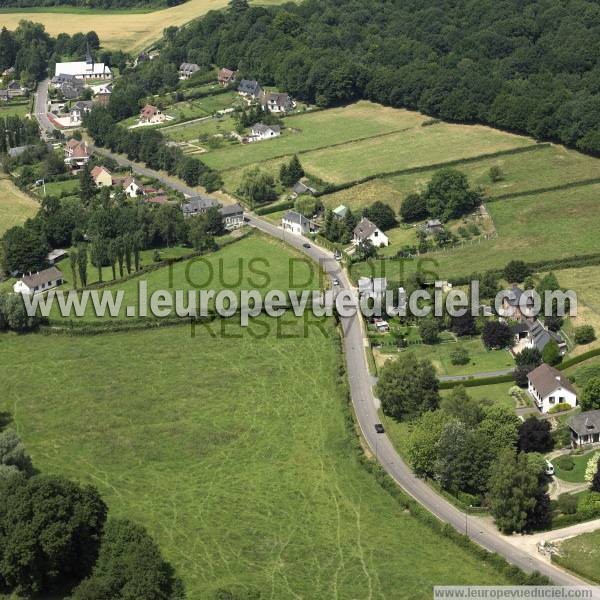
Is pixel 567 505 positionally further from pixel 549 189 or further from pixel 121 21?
pixel 121 21

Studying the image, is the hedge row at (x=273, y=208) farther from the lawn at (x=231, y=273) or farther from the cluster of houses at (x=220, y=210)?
the lawn at (x=231, y=273)

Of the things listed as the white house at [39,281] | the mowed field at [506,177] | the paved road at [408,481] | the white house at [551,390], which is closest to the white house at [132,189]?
the mowed field at [506,177]

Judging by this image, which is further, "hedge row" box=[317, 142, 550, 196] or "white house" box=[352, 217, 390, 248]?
"hedge row" box=[317, 142, 550, 196]

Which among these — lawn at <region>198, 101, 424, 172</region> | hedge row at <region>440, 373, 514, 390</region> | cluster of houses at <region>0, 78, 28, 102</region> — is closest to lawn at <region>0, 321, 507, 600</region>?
hedge row at <region>440, 373, 514, 390</region>

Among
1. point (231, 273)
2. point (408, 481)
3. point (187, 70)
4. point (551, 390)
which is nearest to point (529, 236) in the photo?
point (231, 273)

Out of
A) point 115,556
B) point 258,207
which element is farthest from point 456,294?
point 115,556

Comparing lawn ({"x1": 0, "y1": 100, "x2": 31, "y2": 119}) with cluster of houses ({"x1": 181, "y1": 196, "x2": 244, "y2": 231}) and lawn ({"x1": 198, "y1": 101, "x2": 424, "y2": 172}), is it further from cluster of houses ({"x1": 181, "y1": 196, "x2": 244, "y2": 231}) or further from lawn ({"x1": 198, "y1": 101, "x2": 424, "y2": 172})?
cluster of houses ({"x1": 181, "y1": 196, "x2": 244, "y2": 231})
